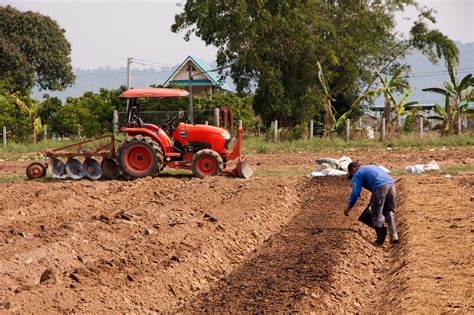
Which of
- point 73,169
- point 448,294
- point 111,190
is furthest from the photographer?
point 73,169

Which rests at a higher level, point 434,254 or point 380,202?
point 380,202

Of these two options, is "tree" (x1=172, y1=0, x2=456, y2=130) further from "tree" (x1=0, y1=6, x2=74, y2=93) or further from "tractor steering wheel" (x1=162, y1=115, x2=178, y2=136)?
"tree" (x1=0, y1=6, x2=74, y2=93)

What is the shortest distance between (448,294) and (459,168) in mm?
12064

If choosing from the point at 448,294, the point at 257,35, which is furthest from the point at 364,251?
the point at 257,35

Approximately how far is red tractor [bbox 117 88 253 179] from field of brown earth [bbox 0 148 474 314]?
2.07 ft

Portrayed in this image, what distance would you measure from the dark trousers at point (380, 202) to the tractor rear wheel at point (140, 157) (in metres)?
7.01

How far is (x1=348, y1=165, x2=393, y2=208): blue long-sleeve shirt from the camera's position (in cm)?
1141


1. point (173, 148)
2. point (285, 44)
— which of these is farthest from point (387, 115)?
point (173, 148)

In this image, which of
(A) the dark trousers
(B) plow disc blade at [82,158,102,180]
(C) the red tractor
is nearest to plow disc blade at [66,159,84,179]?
(B) plow disc blade at [82,158,102,180]

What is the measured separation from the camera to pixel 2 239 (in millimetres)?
11312

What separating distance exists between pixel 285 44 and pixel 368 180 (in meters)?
23.1

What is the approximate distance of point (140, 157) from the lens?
17.9 meters

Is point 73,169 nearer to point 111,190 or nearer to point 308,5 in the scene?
point 111,190

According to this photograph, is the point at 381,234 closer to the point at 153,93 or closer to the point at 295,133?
the point at 153,93
